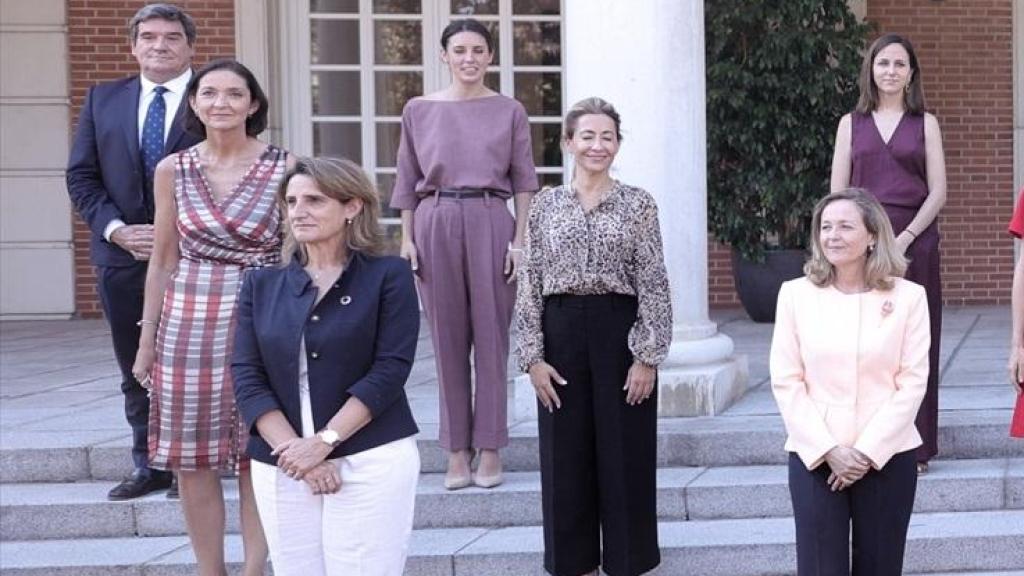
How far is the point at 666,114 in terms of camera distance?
7.16 m

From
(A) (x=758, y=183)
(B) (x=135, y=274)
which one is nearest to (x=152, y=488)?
(B) (x=135, y=274)

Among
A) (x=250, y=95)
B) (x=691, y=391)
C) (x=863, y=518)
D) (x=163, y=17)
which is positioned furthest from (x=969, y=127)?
(x=250, y=95)

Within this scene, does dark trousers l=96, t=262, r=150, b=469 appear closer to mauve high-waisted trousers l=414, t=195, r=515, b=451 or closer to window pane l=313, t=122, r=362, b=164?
mauve high-waisted trousers l=414, t=195, r=515, b=451

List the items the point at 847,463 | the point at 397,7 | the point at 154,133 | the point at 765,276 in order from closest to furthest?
the point at 847,463 < the point at 154,133 < the point at 765,276 < the point at 397,7

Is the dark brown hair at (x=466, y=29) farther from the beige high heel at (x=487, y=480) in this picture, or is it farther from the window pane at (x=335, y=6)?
the window pane at (x=335, y=6)

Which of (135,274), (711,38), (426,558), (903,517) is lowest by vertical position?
(426,558)

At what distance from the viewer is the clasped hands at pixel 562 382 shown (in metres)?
5.12

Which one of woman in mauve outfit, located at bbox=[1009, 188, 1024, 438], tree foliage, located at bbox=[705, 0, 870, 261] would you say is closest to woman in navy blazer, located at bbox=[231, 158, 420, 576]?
woman in mauve outfit, located at bbox=[1009, 188, 1024, 438]

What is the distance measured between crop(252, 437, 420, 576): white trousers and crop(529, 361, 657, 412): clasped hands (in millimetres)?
1162

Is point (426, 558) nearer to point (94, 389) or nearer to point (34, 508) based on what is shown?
point (34, 508)

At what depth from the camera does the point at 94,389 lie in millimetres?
8609

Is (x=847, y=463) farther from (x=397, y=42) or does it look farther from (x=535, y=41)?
(x=397, y=42)

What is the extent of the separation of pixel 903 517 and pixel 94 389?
538 centimetres

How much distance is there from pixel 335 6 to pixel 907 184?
698 cm
